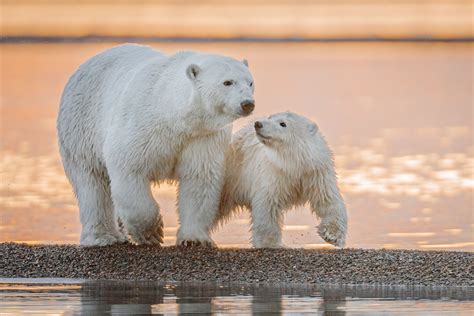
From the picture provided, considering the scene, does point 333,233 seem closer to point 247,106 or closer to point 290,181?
point 290,181

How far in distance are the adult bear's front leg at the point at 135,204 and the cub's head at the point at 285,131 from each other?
1.15 meters

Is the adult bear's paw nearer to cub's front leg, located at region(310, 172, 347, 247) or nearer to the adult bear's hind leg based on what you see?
the adult bear's hind leg

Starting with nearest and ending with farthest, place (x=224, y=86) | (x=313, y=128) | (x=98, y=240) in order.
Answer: (x=224, y=86) < (x=313, y=128) < (x=98, y=240)

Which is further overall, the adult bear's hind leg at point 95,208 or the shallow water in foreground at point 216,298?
the adult bear's hind leg at point 95,208

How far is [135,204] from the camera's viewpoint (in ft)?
50.6

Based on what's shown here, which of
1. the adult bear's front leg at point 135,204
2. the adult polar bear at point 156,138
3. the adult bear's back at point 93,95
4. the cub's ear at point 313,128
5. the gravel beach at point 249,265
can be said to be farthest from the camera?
the adult bear's back at point 93,95

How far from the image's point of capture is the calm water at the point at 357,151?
17938 mm

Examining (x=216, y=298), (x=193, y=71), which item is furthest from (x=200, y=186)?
(x=216, y=298)

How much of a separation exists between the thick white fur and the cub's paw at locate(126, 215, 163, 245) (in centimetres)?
86

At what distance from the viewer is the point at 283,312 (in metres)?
12.8

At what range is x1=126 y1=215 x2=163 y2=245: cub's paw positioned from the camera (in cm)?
1568

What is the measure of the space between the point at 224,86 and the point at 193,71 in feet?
1.21

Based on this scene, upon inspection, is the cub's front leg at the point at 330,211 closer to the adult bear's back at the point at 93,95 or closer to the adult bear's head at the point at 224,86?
the adult bear's head at the point at 224,86

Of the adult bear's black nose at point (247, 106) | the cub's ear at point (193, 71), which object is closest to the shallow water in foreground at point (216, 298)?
the adult bear's black nose at point (247, 106)
